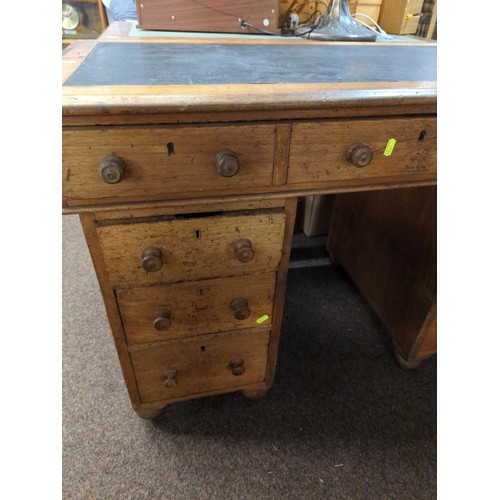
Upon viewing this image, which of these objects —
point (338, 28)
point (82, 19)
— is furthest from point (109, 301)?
point (82, 19)

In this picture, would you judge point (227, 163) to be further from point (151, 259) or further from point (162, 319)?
point (162, 319)

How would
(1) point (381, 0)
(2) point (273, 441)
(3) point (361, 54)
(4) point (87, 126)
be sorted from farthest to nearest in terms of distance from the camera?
→ (1) point (381, 0)
(2) point (273, 441)
(3) point (361, 54)
(4) point (87, 126)

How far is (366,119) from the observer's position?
0.59 meters

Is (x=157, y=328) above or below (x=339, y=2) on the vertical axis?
below

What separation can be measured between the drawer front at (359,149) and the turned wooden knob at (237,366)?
0.49 m

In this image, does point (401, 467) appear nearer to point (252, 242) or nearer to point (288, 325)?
point (288, 325)

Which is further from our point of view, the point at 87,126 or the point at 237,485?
the point at 237,485

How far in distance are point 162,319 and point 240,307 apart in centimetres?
16

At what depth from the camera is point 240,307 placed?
2.56 ft

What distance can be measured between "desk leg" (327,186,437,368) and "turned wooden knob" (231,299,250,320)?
21.4 inches

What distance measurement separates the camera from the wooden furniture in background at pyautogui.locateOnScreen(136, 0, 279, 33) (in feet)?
3.23

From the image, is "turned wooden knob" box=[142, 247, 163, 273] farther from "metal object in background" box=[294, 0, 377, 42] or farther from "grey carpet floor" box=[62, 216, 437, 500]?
"metal object in background" box=[294, 0, 377, 42]

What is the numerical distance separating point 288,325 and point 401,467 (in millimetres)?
536

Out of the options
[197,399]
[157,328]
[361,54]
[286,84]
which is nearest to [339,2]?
[361,54]
